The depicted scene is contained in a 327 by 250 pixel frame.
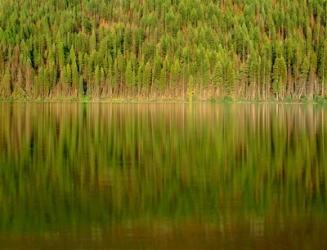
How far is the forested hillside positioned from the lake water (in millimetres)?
91358

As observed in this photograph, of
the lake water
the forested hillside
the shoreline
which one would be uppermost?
the forested hillside

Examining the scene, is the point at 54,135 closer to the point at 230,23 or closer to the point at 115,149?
the point at 115,149

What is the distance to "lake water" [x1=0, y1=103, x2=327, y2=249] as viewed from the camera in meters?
16.0

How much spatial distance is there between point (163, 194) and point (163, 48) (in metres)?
124

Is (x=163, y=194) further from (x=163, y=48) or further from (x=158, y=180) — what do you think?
(x=163, y=48)

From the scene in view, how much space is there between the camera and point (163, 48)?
5655 inches

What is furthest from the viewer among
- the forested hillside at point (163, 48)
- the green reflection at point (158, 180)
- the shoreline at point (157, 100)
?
the forested hillside at point (163, 48)

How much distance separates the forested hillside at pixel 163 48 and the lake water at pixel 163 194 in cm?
9136

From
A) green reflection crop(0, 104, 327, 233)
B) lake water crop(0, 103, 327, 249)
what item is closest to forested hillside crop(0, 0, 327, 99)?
green reflection crop(0, 104, 327, 233)

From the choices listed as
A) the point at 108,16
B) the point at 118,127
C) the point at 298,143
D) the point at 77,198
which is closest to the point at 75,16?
the point at 108,16

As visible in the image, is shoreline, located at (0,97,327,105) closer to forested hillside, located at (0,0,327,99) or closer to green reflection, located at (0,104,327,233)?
forested hillside, located at (0,0,327,99)

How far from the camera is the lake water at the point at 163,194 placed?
1598cm

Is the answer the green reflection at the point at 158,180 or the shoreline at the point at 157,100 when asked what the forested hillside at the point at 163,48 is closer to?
the shoreline at the point at 157,100

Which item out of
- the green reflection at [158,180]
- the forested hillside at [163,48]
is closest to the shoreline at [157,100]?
the forested hillside at [163,48]
